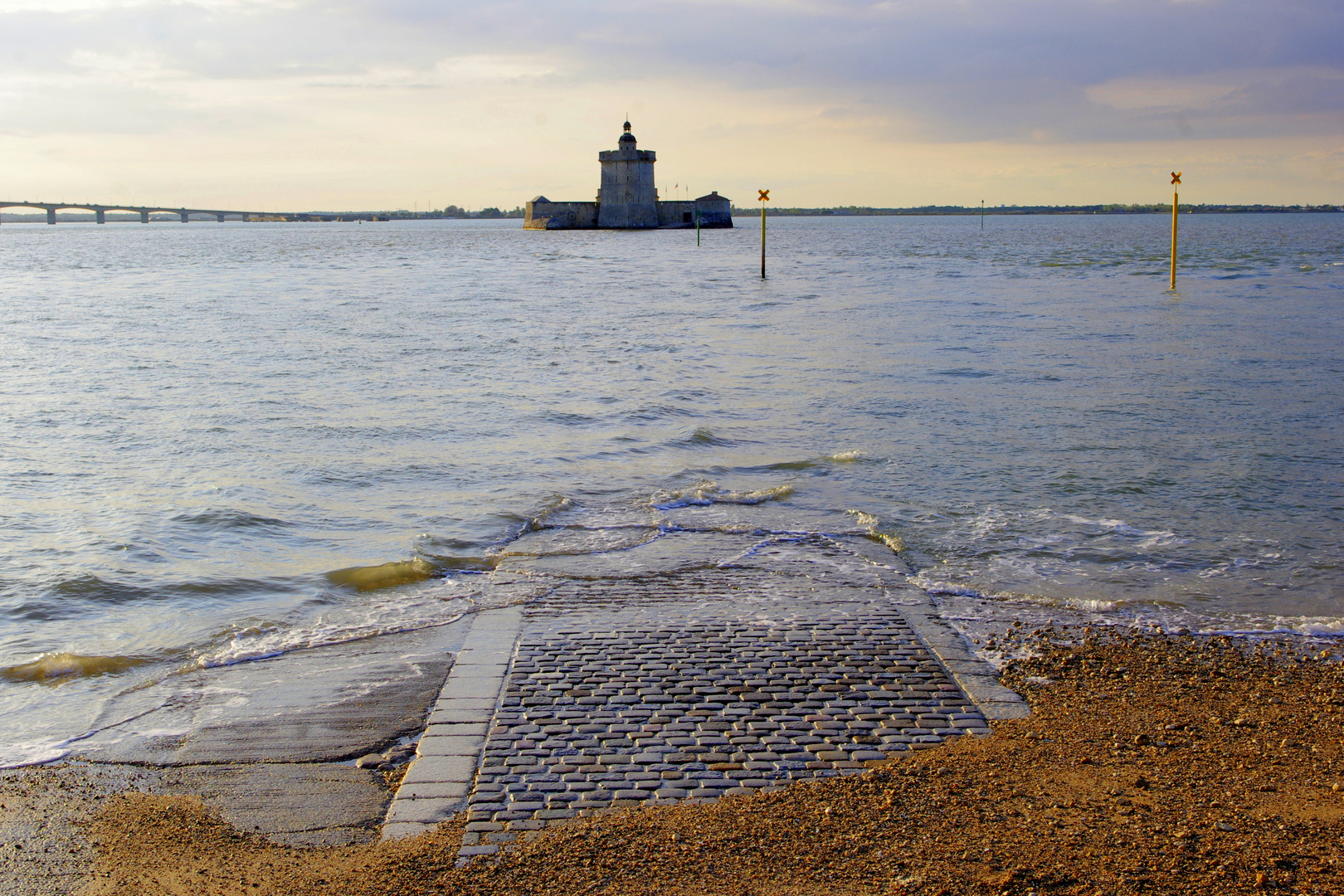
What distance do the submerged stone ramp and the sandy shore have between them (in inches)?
8.0

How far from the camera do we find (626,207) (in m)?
116

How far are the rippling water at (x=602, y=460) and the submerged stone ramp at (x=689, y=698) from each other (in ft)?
3.60

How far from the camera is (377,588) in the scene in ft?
26.4

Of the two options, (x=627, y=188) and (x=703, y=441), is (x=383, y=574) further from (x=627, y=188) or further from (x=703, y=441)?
(x=627, y=188)

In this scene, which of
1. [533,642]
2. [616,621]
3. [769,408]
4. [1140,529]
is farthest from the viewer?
[769,408]

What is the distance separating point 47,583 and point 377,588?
2765 millimetres

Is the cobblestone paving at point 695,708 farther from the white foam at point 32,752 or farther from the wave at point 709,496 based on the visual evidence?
the wave at point 709,496

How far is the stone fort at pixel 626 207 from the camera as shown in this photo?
11219 centimetres

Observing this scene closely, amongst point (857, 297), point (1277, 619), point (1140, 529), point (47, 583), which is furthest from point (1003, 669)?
point (857, 297)

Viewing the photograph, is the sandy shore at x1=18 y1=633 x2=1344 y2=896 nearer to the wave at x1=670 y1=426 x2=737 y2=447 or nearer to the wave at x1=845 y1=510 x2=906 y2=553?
the wave at x1=845 y1=510 x2=906 y2=553

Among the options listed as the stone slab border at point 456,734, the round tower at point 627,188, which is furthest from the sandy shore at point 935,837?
the round tower at point 627,188

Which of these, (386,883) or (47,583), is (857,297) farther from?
(386,883)

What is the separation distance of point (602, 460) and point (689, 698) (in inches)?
268

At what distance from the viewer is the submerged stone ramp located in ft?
15.5
